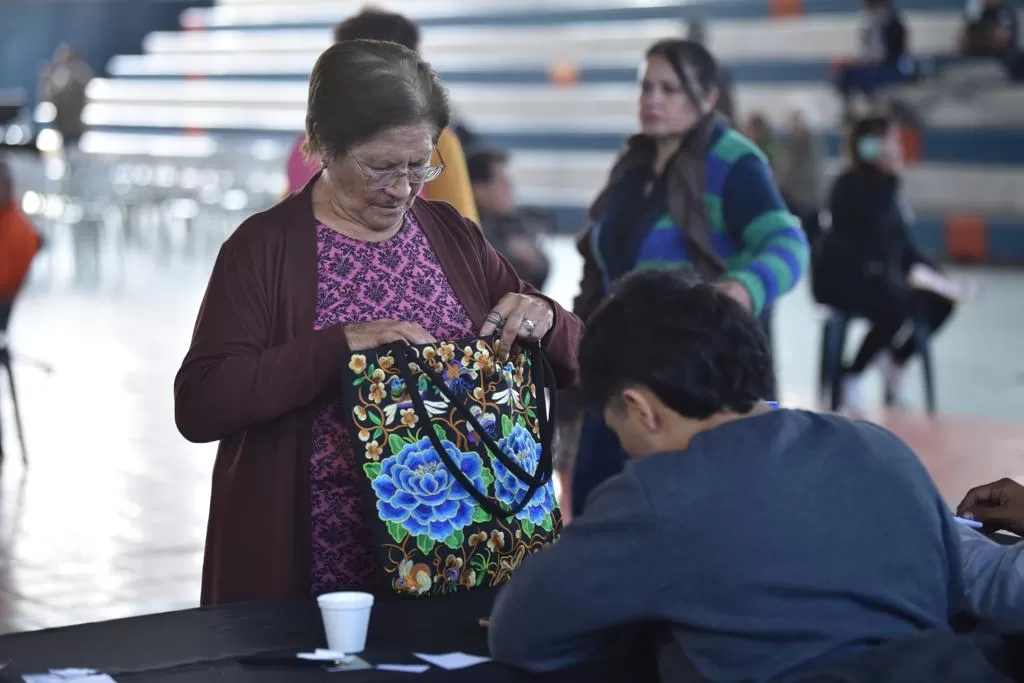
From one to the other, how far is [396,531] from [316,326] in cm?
34

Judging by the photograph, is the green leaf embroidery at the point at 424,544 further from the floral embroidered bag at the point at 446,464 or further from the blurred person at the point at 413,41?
the blurred person at the point at 413,41

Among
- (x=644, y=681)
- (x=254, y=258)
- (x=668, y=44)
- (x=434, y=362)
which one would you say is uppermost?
(x=668, y=44)

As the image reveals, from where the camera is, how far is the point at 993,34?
14.4m

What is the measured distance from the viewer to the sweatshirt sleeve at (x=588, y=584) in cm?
160

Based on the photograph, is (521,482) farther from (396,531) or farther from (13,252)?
(13,252)

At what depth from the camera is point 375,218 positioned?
7.38 ft

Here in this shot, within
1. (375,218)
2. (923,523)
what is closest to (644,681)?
(923,523)

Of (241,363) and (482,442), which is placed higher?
(241,363)

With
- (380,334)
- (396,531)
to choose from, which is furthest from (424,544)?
(380,334)

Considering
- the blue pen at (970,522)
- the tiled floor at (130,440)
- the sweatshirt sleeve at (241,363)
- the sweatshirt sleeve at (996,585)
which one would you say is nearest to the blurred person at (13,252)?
the tiled floor at (130,440)

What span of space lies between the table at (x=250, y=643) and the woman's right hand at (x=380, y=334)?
1.17 ft

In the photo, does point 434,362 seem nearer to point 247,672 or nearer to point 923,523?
point 247,672

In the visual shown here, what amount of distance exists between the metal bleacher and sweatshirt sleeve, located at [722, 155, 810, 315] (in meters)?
11.9

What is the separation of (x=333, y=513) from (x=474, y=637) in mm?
355
